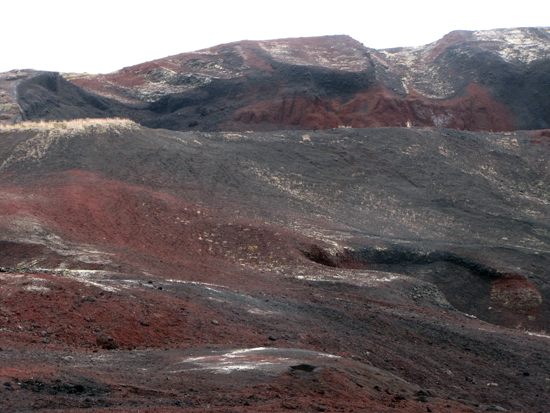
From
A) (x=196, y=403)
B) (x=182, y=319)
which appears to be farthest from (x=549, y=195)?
(x=196, y=403)

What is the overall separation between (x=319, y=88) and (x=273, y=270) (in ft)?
94.0

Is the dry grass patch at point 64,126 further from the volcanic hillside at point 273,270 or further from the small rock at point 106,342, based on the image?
the small rock at point 106,342

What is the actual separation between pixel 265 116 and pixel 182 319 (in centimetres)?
3242

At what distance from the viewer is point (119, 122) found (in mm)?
25031

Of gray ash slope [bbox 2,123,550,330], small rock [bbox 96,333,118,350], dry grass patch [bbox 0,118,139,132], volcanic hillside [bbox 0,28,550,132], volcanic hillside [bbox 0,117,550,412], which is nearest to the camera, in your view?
volcanic hillside [bbox 0,117,550,412]

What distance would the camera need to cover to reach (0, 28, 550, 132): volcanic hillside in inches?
1577

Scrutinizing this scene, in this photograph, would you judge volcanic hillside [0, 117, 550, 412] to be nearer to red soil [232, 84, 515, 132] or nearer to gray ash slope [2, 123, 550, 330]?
gray ash slope [2, 123, 550, 330]

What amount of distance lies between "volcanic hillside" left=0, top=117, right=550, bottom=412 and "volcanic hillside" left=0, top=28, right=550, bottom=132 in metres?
8.74

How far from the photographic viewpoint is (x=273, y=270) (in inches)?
615

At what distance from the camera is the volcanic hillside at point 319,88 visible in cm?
4006

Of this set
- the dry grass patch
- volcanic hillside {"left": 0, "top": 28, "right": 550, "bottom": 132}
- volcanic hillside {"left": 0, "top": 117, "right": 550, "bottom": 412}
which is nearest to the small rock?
volcanic hillside {"left": 0, "top": 117, "right": 550, "bottom": 412}

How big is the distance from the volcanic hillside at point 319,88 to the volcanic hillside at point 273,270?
8.74 meters

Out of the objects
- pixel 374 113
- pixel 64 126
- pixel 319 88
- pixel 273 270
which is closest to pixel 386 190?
pixel 273 270

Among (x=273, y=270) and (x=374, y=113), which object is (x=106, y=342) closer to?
(x=273, y=270)
